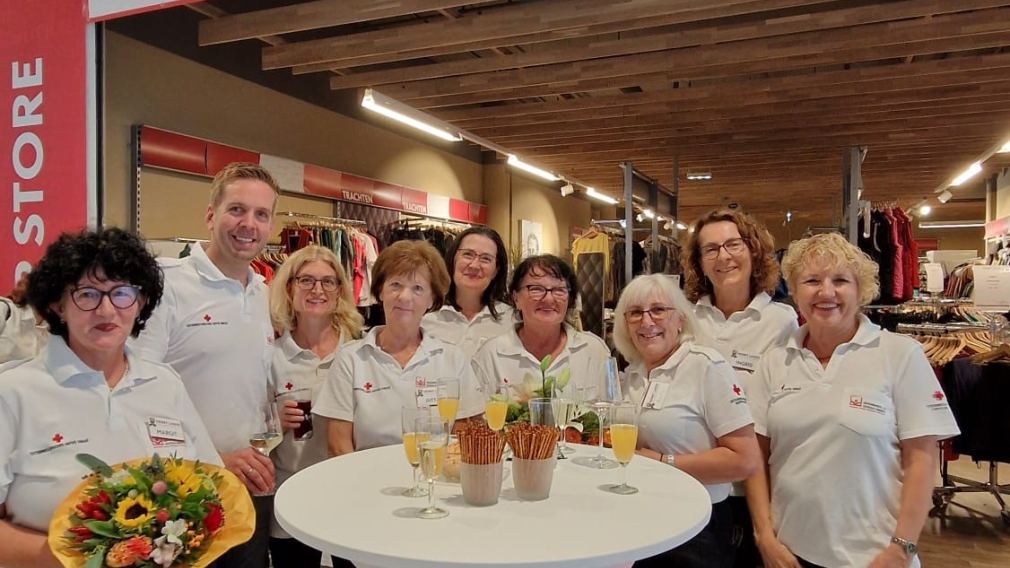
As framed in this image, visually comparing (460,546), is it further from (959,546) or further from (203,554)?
(959,546)

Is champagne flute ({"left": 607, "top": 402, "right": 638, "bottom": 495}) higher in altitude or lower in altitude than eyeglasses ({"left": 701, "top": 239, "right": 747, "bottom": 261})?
lower

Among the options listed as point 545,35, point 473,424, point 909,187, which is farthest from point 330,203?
point 909,187

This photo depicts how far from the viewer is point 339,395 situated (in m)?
2.47

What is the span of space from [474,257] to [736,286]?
49.6 inches

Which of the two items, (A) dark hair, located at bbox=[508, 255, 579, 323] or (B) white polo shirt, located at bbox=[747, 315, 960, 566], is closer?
(B) white polo shirt, located at bbox=[747, 315, 960, 566]

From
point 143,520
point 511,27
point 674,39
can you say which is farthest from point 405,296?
point 674,39

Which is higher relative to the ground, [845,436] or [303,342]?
[303,342]

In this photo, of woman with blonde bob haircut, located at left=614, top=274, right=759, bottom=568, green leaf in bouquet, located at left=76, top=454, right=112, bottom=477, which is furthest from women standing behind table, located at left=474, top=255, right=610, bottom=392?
green leaf in bouquet, located at left=76, top=454, right=112, bottom=477

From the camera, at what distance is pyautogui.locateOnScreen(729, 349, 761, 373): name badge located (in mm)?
2783

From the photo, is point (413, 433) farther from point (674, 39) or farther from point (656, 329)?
point (674, 39)

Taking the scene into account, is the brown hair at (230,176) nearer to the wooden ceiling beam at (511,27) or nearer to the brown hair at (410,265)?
the brown hair at (410,265)

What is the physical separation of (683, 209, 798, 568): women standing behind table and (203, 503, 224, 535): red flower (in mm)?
1901

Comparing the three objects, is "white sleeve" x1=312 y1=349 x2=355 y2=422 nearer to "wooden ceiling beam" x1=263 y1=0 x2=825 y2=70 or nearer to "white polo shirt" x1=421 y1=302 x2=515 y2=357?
"white polo shirt" x1=421 y1=302 x2=515 y2=357

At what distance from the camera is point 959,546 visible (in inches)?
189
